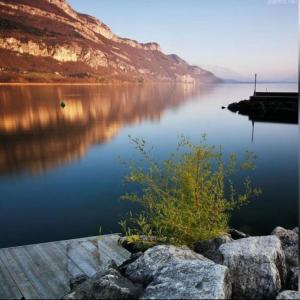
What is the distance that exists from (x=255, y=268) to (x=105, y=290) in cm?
254

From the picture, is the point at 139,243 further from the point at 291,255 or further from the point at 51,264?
the point at 291,255

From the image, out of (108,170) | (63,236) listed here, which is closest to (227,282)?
(63,236)

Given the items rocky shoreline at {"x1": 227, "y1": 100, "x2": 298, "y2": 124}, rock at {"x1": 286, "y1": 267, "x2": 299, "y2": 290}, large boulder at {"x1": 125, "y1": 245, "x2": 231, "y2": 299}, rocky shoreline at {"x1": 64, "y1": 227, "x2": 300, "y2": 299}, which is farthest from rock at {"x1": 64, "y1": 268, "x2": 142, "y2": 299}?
rocky shoreline at {"x1": 227, "y1": 100, "x2": 298, "y2": 124}

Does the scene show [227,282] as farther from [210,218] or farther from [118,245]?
[118,245]

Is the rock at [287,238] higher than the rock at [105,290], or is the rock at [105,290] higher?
the rock at [105,290]

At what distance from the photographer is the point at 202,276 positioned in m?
5.67

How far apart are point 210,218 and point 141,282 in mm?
2948

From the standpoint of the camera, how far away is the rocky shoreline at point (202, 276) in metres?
5.48

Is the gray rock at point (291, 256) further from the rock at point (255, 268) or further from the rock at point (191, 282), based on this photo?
the rock at point (191, 282)

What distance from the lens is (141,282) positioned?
6.35 meters

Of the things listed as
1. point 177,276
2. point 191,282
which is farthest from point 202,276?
point 177,276

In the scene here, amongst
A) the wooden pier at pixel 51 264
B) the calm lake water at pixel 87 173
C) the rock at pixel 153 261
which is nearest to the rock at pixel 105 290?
the rock at pixel 153 261

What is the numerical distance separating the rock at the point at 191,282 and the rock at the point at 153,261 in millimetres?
290

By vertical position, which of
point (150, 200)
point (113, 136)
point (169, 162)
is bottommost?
point (113, 136)
